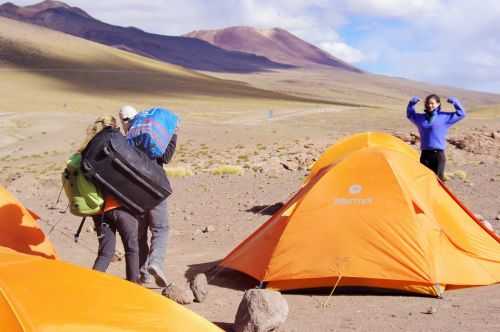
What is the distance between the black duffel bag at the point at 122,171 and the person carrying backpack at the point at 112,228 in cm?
9

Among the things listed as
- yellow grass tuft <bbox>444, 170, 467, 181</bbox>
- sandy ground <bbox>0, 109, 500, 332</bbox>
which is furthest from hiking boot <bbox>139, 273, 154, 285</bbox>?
yellow grass tuft <bbox>444, 170, 467, 181</bbox>

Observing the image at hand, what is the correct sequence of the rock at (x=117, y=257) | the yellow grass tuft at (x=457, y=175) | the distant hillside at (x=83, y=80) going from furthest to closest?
the distant hillside at (x=83, y=80) < the yellow grass tuft at (x=457, y=175) < the rock at (x=117, y=257)

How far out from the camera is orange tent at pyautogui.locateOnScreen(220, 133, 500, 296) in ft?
21.4

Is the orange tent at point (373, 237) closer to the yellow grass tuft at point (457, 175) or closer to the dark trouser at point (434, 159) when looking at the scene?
the dark trouser at point (434, 159)

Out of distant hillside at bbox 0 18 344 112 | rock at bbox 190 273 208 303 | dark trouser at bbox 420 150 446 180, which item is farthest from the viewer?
distant hillside at bbox 0 18 344 112

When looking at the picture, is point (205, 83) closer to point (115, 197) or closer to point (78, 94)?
point (78, 94)

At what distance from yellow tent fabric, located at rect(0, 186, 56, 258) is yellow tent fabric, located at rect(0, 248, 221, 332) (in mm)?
3051

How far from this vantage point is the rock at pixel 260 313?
5.32 m

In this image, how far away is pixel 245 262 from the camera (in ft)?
23.6

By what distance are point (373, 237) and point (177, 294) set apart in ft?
5.84

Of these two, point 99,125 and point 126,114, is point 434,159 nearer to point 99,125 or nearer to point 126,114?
point 126,114

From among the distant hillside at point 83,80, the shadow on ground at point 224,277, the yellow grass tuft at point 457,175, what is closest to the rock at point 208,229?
the shadow on ground at point 224,277

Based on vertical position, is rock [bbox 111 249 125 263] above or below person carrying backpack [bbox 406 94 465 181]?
below

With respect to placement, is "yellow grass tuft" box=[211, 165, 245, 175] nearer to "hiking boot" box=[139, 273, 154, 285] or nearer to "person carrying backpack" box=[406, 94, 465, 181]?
"person carrying backpack" box=[406, 94, 465, 181]
